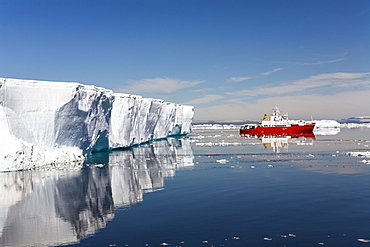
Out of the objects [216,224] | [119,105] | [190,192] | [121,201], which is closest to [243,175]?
[190,192]

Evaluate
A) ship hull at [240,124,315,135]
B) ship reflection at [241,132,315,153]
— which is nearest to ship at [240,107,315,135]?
ship hull at [240,124,315,135]

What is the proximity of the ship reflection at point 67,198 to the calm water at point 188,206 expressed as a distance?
0.08 feet

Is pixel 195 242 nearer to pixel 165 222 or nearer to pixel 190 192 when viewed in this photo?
pixel 165 222

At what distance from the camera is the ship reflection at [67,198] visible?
6.82 meters

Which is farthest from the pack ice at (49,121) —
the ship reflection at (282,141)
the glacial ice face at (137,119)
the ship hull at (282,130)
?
the ship hull at (282,130)

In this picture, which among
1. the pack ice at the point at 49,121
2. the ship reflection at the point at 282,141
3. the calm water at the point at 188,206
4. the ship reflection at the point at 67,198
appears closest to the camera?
the calm water at the point at 188,206

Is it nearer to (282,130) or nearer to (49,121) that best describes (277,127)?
(282,130)

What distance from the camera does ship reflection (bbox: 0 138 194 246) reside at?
22.4ft

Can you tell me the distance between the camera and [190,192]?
32.9ft

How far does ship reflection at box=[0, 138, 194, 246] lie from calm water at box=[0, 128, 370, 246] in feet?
0.08

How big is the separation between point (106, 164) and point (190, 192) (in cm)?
752

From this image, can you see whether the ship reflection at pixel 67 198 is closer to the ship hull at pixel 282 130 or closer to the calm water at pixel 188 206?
the calm water at pixel 188 206

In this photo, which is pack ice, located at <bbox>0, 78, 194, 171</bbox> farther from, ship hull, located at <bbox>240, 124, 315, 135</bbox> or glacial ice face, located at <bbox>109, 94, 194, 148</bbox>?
ship hull, located at <bbox>240, 124, 315, 135</bbox>

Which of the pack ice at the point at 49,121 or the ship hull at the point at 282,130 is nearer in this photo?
the pack ice at the point at 49,121
